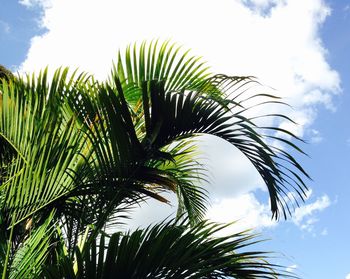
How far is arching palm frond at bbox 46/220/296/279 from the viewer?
1.91 metres

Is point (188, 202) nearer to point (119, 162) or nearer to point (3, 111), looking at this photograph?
point (119, 162)

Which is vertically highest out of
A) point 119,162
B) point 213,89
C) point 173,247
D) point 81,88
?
point 213,89

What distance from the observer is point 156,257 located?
196 cm

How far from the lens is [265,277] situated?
83.4 inches

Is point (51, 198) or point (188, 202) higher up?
point (188, 202)

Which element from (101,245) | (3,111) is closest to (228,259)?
(101,245)

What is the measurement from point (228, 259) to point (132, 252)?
1.45ft

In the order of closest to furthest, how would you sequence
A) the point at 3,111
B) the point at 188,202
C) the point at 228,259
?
the point at 228,259
the point at 3,111
the point at 188,202

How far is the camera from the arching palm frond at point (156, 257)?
1.91m

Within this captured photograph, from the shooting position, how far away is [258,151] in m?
2.36

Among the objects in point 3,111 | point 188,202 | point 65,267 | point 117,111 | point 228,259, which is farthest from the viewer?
point 188,202

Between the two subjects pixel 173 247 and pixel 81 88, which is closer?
pixel 173 247

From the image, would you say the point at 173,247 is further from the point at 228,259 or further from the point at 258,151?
the point at 258,151

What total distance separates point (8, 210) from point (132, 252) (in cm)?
87
